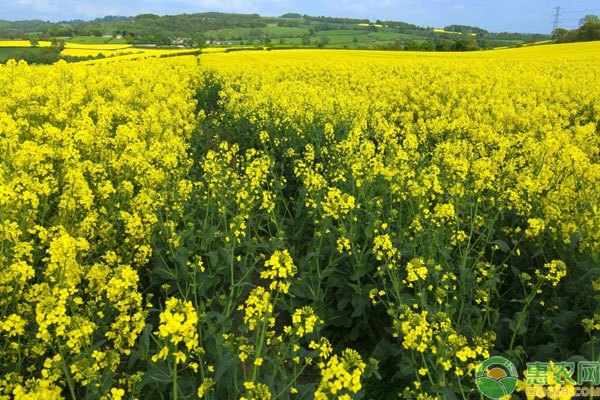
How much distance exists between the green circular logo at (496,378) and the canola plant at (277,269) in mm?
174

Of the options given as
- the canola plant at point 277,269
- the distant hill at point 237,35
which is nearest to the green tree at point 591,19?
the distant hill at point 237,35

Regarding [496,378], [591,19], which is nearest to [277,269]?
[496,378]

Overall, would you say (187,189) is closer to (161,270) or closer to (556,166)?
(161,270)

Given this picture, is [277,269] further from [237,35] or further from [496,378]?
[237,35]

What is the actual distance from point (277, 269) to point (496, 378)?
214 cm

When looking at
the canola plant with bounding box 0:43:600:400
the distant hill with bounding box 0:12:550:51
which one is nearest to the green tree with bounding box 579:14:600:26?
the distant hill with bounding box 0:12:550:51

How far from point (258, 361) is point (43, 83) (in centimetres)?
1020

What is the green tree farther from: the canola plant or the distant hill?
the canola plant

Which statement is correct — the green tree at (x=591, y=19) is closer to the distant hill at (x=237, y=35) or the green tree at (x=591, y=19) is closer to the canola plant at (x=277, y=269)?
the distant hill at (x=237, y=35)

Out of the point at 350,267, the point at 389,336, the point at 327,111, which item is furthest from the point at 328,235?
the point at 327,111

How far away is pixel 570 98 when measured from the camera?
41.6 ft

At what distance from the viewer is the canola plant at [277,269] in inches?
105

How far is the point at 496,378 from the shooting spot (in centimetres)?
287

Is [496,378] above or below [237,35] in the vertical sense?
below
